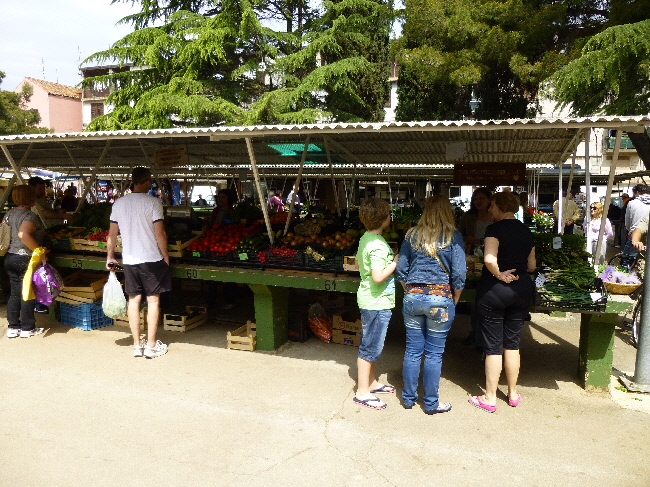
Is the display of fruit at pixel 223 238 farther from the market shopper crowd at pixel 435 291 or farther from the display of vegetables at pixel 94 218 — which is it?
the market shopper crowd at pixel 435 291

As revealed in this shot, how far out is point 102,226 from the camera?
21.8 feet

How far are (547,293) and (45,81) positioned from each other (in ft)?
170

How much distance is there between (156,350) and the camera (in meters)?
5.16

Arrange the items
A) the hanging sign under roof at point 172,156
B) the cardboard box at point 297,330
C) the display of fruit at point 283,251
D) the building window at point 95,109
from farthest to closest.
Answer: the building window at point 95,109
the hanging sign under roof at point 172,156
the cardboard box at point 297,330
the display of fruit at point 283,251

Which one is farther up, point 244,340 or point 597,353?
point 597,353

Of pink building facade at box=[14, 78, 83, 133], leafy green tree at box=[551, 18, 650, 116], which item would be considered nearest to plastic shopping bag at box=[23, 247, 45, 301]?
leafy green tree at box=[551, 18, 650, 116]

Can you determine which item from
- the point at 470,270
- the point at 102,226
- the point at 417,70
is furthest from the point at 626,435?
the point at 417,70

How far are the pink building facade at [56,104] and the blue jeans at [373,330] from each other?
45.6 meters

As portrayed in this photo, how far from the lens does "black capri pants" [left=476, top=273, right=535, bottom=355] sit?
3.74m

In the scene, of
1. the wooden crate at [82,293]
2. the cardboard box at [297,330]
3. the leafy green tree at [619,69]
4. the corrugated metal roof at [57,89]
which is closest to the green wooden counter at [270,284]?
the cardboard box at [297,330]

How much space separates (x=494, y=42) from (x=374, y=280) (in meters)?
13.0

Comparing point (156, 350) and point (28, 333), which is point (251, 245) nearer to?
point (156, 350)

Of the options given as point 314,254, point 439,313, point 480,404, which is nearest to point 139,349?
point 314,254

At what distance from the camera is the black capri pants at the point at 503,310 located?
12.3ft
